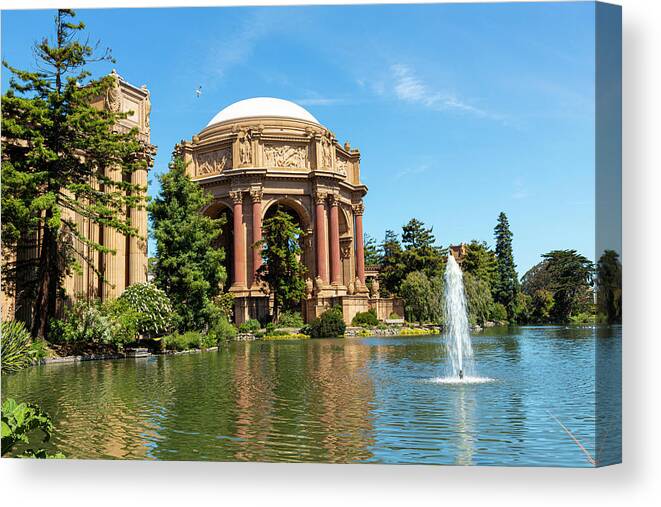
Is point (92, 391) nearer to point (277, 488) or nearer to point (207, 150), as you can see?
point (277, 488)

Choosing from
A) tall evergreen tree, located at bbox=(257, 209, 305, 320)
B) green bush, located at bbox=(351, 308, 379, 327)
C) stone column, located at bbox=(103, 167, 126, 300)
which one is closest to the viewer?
stone column, located at bbox=(103, 167, 126, 300)

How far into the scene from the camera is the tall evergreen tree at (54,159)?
14.4 meters

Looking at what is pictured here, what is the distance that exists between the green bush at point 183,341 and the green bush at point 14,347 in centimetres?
581

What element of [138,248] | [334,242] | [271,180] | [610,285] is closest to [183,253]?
[138,248]

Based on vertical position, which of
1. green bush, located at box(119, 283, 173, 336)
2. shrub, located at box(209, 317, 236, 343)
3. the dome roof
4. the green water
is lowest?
shrub, located at box(209, 317, 236, 343)

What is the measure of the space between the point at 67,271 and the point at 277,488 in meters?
11.6

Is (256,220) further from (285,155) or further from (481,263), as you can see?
(481,263)

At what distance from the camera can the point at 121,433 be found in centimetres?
753

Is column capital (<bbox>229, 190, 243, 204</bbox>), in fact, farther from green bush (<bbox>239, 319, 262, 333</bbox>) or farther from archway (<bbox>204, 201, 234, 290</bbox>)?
green bush (<bbox>239, 319, 262, 333</bbox>)

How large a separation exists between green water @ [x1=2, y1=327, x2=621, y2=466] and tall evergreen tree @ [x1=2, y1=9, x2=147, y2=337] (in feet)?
10.1

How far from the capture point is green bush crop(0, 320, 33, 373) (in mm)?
11422

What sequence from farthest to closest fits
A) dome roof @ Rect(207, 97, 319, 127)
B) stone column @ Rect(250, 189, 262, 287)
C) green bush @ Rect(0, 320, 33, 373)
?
dome roof @ Rect(207, 97, 319, 127)
stone column @ Rect(250, 189, 262, 287)
green bush @ Rect(0, 320, 33, 373)

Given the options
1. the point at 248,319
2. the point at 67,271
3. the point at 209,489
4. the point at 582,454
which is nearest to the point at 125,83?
the point at 67,271

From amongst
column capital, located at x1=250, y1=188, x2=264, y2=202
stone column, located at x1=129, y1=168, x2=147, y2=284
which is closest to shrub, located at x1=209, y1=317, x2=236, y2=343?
stone column, located at x1=129, y1=168, x2=147, y2=284
